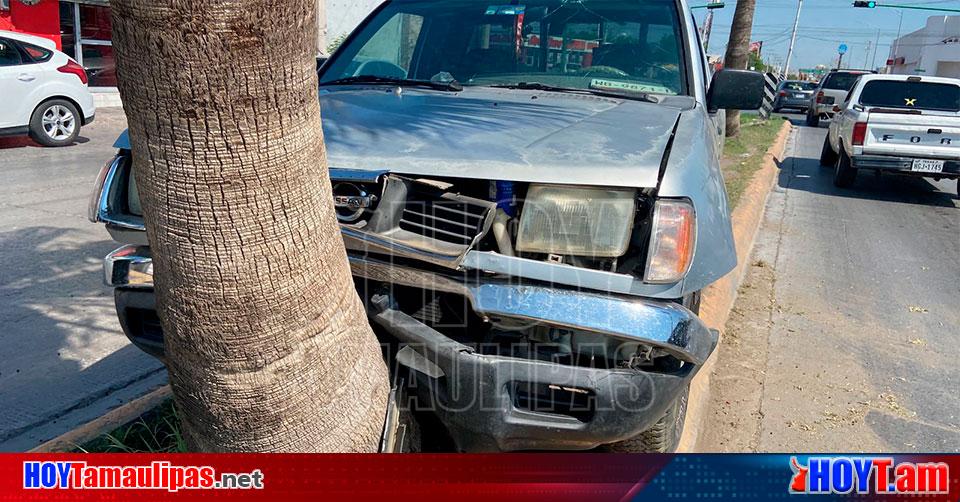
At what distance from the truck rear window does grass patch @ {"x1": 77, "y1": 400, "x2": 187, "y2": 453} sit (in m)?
11.2

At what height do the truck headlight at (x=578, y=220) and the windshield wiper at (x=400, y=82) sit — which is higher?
the windshield wiper at (x=400, y=82)

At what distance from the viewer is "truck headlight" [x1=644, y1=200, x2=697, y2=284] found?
2416 millimetres

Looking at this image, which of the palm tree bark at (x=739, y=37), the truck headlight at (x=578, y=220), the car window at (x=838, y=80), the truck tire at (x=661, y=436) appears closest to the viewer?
the truck headlight at (x=578, y=220)

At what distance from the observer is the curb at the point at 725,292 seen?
12.1 feet

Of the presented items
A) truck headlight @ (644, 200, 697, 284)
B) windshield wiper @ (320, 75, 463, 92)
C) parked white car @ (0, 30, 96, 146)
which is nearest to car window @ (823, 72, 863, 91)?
parked white car @ (0, 30, 96, 146)

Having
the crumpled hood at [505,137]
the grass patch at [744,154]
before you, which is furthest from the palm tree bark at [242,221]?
the grass patch at [744,154]

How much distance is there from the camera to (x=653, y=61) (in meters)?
3.83

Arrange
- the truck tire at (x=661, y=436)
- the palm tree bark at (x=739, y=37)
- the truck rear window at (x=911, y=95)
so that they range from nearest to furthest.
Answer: the truck tire at (x=661, y=436), the truck rear window at (x=911, y=95), the palm tree bark at (x=739, y=37)

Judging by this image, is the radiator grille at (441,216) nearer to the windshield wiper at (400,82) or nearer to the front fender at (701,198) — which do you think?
the front fender at (701,198)

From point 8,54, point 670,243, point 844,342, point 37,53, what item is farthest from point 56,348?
point 37,53

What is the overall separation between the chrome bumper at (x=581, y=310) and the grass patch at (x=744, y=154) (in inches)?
164

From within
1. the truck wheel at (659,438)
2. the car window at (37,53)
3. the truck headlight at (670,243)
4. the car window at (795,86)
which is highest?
the car window at (795,86)

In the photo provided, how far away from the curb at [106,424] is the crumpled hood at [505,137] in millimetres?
1568

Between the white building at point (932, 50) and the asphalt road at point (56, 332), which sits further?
the white building at point (932, 50)
